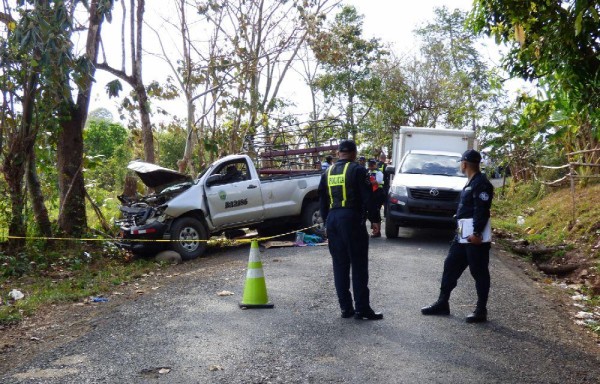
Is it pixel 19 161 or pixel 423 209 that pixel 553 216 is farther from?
pixel 19 161

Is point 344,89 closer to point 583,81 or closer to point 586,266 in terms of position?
point 586,266

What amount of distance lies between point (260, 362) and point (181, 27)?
56.2 feet

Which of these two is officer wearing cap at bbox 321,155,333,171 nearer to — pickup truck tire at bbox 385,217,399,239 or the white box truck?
the white box truck

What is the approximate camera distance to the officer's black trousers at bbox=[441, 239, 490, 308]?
25.1ft

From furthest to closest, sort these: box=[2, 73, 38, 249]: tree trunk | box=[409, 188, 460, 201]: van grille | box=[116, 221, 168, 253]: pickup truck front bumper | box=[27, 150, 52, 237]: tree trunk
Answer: box=[409, 188, 460, 201]: van grille → box=[27, 150, 52, 237]: tree trunk → box=[116, 221, 168, 253]: pickup truck front bumper → box=[2, 73, 38, 249]: tree trunk

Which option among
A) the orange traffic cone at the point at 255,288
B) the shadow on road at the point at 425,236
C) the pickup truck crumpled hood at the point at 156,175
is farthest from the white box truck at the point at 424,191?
the orange traffic cone at the point at 255,288

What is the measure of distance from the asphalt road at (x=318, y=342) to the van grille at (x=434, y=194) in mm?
3773

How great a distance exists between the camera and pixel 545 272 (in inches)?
503

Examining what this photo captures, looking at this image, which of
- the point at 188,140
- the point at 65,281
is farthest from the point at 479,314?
the point at 188,140

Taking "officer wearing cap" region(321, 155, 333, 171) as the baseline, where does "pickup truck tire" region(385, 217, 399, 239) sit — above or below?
below

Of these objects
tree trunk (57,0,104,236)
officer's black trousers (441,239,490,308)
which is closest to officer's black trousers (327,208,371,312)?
officer's black trousers (441,239,490,308)

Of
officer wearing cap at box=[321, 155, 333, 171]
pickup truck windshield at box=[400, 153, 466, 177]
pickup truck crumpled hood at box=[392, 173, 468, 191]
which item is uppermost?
officer wearing cap at box=[321, 155, 333, 171]

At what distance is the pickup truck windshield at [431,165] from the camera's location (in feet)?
49.8

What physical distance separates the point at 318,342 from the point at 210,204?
762 centimetres
